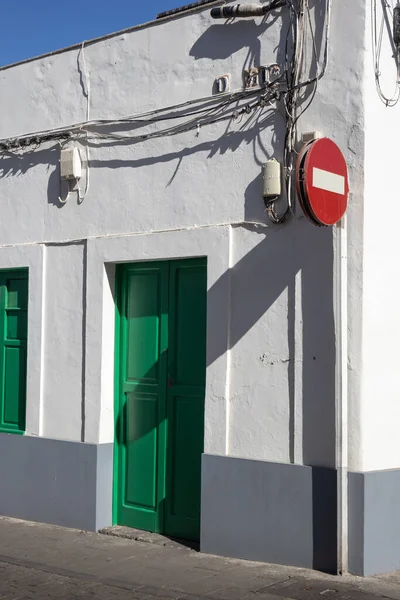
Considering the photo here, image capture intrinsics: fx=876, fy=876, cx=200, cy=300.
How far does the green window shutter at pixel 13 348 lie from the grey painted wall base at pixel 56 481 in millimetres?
288

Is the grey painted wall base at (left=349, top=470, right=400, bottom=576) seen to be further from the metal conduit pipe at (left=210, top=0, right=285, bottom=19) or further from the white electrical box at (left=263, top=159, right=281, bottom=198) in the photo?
the metal conduit pipe at (left=210, top=0, right=285, bottom=19)

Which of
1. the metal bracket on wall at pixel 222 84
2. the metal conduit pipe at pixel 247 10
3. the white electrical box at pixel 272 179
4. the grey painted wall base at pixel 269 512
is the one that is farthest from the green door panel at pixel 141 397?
the metal conduit pipe at pixel 247 10

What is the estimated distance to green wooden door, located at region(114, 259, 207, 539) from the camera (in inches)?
304

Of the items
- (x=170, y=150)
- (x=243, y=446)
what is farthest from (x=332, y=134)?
(x=243, y=446)

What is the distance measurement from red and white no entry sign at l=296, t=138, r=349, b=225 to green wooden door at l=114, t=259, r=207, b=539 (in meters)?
1.69

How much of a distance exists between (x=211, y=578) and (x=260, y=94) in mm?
3854

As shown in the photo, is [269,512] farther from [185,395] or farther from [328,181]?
[328,181]

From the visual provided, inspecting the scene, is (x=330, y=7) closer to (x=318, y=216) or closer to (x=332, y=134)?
(x=332, y=134)

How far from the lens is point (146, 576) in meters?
6.66

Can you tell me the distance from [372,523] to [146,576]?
1753mm

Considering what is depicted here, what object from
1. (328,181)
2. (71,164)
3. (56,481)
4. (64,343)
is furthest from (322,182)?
(56,481)

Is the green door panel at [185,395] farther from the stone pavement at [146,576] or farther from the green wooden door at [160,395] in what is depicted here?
the stone pavement at [146,576]

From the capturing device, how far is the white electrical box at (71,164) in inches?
335

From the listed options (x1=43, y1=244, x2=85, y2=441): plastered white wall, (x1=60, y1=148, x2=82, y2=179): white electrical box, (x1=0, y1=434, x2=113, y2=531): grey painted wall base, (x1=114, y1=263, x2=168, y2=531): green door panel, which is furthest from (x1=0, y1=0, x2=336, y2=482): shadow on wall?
(x1=0, y1=434, x2=113, y2=531): grey painted wall base
